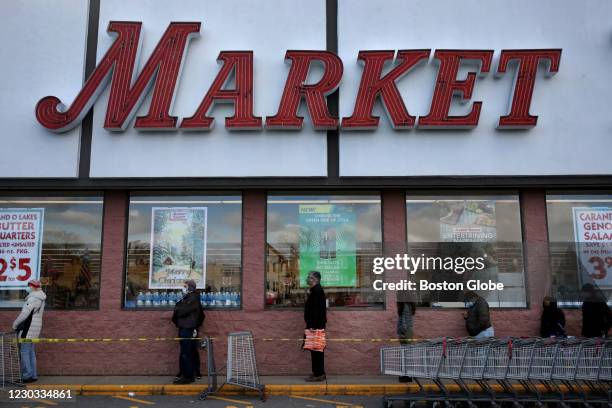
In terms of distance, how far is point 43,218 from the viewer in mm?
12078

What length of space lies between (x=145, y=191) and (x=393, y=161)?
536 centimetres

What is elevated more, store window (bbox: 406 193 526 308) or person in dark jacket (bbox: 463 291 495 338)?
store window (bbox: 406 193 526 308)

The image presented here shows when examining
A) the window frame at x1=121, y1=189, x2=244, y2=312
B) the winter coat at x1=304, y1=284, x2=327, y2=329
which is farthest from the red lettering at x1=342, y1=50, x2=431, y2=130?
the winter coat at x1=304, y1=284, x2=327, y2=329

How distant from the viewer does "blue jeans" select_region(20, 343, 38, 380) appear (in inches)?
415

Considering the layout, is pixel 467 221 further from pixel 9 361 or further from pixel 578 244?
pixel 9 361

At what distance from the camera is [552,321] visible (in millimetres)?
11031

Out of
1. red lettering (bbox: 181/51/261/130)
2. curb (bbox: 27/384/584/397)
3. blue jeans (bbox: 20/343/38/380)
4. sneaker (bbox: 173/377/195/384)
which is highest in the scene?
red lettering (bbox: 181/51/261/130)

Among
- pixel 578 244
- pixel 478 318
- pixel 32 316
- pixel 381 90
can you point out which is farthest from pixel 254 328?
pixel 578 244

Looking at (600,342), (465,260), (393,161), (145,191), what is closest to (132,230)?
(145,191)

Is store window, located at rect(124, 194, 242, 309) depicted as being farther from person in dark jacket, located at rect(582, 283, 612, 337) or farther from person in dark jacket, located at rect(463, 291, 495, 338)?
person in dark jacket, located at rect(582, 283, 612, 337)

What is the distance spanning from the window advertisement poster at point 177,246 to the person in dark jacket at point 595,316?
25.6 feet

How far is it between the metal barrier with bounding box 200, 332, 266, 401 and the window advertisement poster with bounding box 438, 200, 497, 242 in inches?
188

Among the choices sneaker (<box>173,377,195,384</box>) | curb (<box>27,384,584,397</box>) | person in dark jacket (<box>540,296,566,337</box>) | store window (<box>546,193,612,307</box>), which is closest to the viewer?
curb (<box>27,384,584,397</box>)

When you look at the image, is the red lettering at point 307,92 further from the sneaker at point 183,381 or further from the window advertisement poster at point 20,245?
the window advertisement poster at point 20,245
